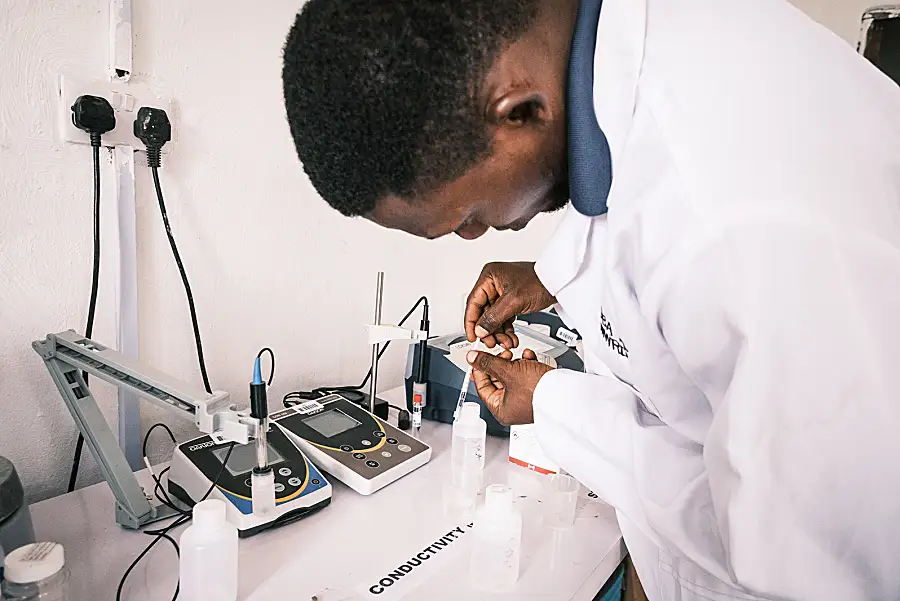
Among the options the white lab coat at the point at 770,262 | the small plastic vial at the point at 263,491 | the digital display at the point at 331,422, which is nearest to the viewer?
the white lab coat at the point at 770,262

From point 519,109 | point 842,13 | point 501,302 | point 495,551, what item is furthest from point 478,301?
point 842,13

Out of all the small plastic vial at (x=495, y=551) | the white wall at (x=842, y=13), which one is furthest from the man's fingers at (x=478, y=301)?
the white wall at (x=842, y=13)

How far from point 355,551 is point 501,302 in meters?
0.49

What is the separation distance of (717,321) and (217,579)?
619mm

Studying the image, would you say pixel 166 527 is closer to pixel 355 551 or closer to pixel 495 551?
pixel 355 551

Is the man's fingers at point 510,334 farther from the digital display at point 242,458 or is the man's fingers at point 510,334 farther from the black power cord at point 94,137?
the black power cord at point 94,137

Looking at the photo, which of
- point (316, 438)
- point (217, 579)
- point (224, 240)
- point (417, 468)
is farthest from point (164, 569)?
point (224, 240)

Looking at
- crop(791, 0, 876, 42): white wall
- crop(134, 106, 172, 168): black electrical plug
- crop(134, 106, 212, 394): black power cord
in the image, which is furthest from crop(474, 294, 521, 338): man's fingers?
A: crop(791, 0, 876, 42): white wall

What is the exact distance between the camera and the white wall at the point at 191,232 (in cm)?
89

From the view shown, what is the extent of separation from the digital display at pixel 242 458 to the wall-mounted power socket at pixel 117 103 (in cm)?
52

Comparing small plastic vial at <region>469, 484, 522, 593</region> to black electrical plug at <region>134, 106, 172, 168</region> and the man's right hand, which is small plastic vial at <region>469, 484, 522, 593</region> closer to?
the man's right hand

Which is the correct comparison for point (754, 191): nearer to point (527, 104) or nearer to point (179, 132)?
point (527, 104)

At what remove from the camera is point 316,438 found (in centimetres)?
104

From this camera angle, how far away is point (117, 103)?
3.10ft
